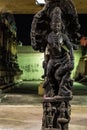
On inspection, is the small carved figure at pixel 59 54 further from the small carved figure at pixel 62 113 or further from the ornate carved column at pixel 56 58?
the small carved figure at pixel 62 113

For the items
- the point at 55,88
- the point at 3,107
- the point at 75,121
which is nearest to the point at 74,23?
the point at 55,88

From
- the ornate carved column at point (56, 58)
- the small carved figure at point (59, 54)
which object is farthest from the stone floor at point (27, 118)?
the small carved figure at point (59, 54)

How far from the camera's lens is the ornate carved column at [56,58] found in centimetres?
533

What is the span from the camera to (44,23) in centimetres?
563

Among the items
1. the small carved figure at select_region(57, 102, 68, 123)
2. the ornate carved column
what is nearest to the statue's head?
the ornate carved column

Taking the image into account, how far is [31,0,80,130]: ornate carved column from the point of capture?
533cm

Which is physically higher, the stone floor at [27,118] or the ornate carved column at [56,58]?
the ornate carved column at [56,58]

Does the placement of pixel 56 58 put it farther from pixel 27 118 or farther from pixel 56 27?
pixel 27 118

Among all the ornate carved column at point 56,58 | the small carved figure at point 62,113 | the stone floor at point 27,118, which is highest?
the ornate carved column at point 56,58

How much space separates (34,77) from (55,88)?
28642mm

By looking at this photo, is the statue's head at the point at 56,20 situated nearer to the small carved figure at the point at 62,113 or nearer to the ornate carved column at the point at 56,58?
the ornate carved column at the point at 56,58

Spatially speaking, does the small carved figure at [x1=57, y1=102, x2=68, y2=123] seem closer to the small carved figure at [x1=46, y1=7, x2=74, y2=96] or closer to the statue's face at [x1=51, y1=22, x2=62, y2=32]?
the small carved figure at [x1=46, y1=7, x2=74, y2=96]

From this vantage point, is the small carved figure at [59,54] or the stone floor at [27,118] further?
the stone floor at [27,118]

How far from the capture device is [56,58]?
543 centimetres
